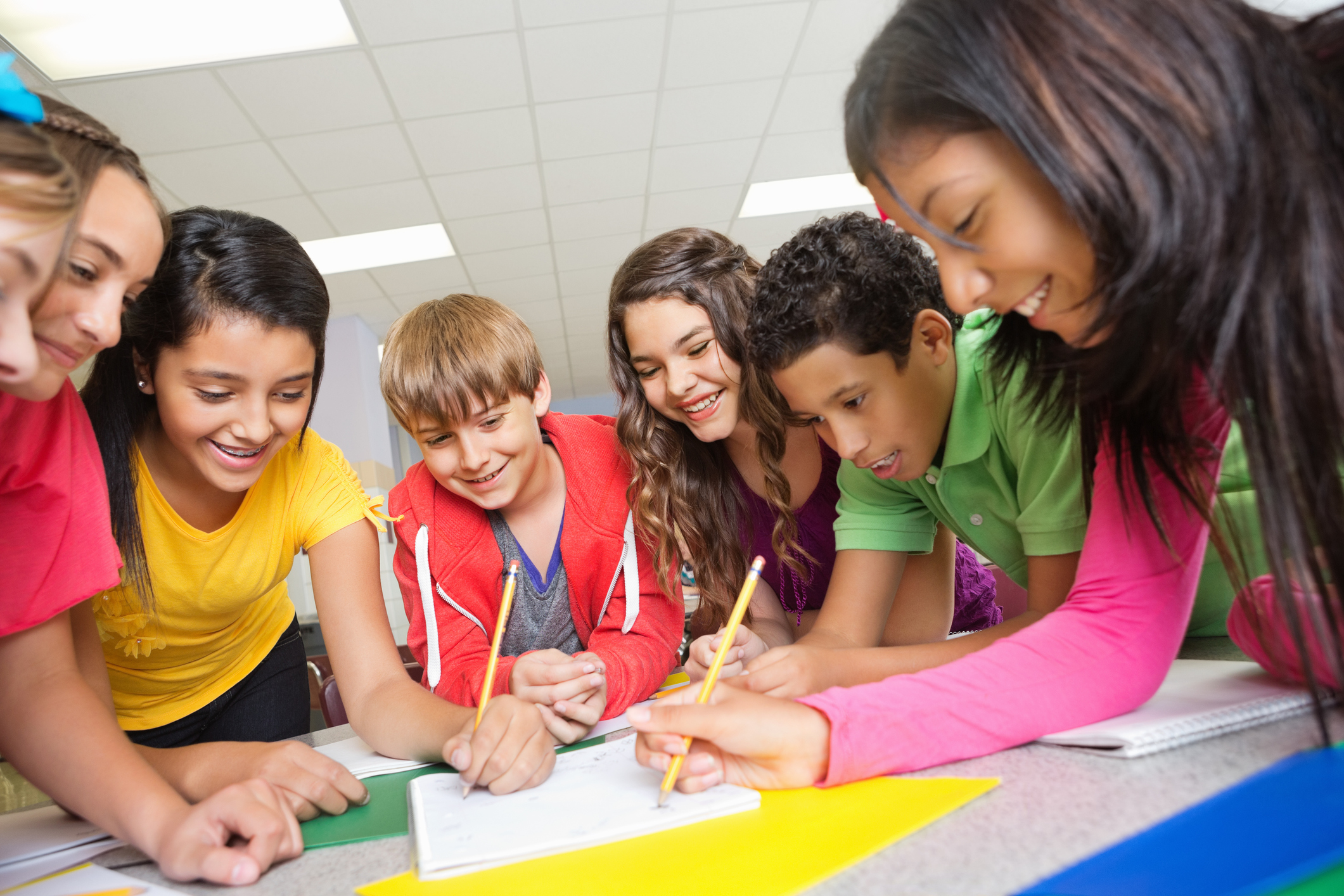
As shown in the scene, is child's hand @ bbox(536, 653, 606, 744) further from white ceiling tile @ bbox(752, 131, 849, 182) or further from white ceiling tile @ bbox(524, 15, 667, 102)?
white ceiling tile @ bbox(752, 131, 849, 182)

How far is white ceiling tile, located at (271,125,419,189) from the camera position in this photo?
12.5 ft

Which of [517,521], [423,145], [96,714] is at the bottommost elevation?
[96,714]

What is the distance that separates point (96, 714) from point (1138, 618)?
3.32ft

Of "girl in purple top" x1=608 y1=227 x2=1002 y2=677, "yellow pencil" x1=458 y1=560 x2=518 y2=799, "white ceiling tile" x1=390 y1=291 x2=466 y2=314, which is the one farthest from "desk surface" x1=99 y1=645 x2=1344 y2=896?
"white ceiling tile" x1=390 y1=291 x2=466 y2=314

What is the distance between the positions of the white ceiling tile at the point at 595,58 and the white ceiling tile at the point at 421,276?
2.01 m

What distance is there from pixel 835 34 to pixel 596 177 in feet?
4.86

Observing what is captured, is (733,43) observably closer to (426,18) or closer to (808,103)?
(808,103)

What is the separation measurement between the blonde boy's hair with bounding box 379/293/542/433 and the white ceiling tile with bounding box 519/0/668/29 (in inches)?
85.4

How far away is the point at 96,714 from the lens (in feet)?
2.72

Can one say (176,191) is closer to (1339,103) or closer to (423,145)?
(423,145)

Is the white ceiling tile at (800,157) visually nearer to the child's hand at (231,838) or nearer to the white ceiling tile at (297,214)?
the white ceiling tile at (297,214)

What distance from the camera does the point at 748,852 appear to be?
0.57 meters

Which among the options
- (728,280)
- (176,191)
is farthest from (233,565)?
(176,191)

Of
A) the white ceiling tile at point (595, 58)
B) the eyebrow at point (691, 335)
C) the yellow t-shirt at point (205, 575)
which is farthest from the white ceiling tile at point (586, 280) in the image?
the yellow t-shirt at point (205, 575)
